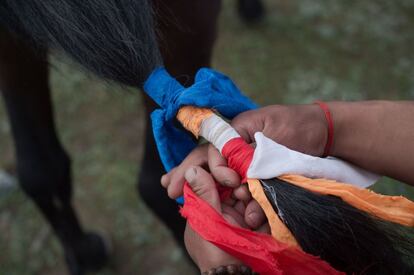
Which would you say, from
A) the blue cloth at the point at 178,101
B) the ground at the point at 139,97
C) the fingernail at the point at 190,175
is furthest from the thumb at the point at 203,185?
the ground at the point at 139,97

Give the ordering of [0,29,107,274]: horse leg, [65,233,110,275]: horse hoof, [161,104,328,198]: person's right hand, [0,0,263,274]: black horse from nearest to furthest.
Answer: [161,104,328,198]: person's right hand < [0,0,263,274]: black horse < [0,29,107,274]: horse leg < [65,233,110,275]: horse hoof

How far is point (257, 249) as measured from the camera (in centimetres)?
69

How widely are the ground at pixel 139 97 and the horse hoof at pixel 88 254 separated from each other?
0.17 ft

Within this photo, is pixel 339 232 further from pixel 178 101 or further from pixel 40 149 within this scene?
pixel 40 149

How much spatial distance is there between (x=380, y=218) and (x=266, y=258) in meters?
0.16

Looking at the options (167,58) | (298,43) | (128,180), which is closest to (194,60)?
(167,58)

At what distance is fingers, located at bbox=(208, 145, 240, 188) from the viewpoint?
75cm

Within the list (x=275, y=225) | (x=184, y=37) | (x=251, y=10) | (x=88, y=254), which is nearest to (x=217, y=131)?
(x=275, y=225)

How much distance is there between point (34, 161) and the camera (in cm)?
142

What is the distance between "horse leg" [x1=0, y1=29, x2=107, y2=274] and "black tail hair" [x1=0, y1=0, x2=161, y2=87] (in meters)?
0.24

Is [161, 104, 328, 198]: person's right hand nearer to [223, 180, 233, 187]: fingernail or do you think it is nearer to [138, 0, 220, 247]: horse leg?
[223, 180, 233, 187]: fingernail

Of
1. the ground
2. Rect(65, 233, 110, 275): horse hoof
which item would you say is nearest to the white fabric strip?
the ground

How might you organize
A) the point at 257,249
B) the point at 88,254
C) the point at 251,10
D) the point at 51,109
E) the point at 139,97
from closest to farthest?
1. the point at 257,249
2. the point at 51,109
3. the point at 88,254
4. the point at 139,97
5. the point at 251,10

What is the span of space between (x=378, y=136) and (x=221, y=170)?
272 millimetres
